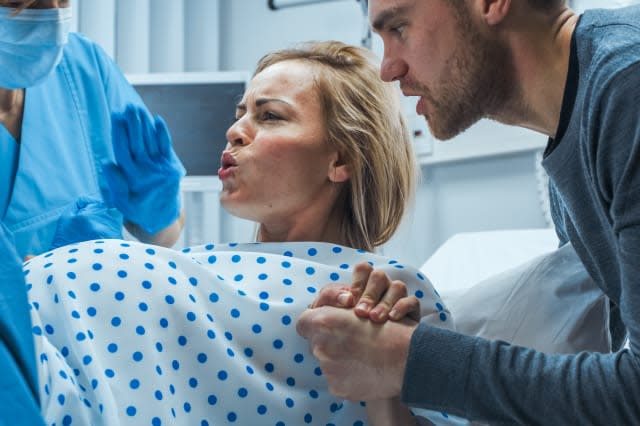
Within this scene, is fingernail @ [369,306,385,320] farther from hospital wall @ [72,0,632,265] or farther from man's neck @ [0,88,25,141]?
hospital wall @ [72,0,632,265]

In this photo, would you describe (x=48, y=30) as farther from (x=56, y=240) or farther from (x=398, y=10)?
(x=398, y=10)

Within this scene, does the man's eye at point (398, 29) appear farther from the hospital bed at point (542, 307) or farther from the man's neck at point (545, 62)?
the hospital bed at point (542, 307)

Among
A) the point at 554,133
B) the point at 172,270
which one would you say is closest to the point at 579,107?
the point at 554,133

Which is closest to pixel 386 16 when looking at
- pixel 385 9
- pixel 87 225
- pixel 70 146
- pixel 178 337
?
pixel 385 9

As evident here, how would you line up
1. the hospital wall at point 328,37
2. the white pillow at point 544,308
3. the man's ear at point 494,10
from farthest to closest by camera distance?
the hospital wall at point 328,37 < the white pillow at point 544,308 < the man's ear at point 494,10

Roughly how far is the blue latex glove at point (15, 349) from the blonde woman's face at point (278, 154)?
1.89 ft

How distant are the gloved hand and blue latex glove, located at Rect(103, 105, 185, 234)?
0.57ft

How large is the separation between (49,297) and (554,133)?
76 cm

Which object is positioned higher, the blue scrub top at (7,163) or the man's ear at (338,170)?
the man's ear at (338,170)

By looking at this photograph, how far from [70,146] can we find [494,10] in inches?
47.0

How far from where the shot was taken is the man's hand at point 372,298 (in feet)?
3.48

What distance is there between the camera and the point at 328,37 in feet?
12.4

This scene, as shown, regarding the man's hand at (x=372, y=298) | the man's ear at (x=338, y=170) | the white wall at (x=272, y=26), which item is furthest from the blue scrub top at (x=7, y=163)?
the white wall at (x=272, y=26)

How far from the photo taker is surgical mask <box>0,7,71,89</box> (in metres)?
1.67
